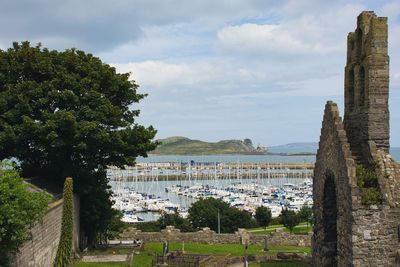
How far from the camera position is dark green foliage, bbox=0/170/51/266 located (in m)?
14.4

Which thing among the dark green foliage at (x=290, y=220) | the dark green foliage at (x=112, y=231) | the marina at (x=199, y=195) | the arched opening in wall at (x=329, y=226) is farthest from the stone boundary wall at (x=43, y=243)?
the marina at (x=199, y=195)

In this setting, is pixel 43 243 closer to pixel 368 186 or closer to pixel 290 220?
pixel 368 186

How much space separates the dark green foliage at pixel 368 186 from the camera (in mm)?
15867

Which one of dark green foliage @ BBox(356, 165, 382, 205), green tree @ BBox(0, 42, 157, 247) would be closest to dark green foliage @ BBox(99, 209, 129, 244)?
green tree @ BBox(0, 42, 157, 247)

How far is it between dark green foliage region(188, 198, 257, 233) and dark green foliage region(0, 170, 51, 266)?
105 ft

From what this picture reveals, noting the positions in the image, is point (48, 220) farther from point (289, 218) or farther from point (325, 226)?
point (289, 218)

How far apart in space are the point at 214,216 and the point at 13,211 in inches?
1332

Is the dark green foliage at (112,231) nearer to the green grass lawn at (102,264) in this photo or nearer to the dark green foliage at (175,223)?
the dark green foliage at (175,223)

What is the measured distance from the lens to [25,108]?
A: 2561 cm

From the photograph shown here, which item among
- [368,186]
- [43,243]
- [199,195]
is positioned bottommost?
[199,195]

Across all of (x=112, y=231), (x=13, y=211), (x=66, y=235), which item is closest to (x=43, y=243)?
(x=66, y=235)

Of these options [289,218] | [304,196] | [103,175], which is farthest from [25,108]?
[304,196]

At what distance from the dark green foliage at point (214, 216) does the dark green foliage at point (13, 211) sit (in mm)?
32112

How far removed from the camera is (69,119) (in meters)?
24.8
